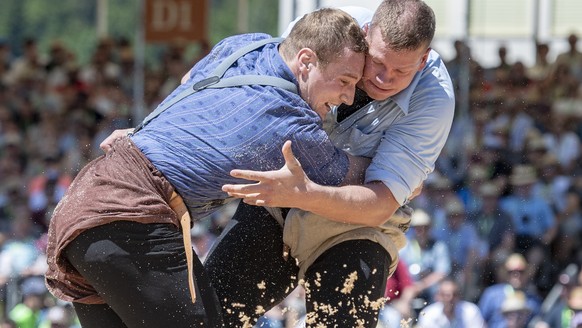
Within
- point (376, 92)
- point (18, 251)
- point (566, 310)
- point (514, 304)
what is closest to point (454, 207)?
point (514, 304)

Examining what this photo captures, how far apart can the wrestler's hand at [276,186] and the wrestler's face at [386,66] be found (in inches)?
16.1

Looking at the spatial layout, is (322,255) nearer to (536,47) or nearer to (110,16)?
(536,47)

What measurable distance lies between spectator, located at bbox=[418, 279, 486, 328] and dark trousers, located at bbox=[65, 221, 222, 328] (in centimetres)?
373

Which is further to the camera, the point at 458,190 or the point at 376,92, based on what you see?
the point at 458,190

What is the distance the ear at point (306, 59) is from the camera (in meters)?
3.02

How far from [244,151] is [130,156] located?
12.3 inches

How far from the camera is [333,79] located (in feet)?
9.99

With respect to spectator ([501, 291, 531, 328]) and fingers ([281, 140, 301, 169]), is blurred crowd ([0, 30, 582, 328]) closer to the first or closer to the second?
spectator ([501, 291, 531, 328])

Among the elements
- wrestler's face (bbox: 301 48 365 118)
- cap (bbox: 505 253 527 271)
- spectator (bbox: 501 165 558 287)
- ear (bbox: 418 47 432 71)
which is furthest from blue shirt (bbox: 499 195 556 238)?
wrestler's face (bbox: 301 48 365 118)

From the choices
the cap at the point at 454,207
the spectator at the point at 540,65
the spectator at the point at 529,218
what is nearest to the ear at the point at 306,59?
A: the cap at the point at 454,207

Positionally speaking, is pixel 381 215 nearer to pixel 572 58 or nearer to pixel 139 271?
pixel 139 271

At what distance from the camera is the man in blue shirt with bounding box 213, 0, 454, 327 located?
124 inches

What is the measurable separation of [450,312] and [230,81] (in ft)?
12.8

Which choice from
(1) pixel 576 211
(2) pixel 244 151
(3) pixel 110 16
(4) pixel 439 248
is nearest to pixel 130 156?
(2) pixel 244 151
